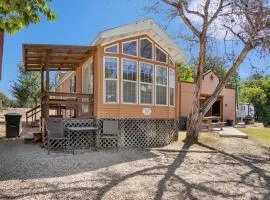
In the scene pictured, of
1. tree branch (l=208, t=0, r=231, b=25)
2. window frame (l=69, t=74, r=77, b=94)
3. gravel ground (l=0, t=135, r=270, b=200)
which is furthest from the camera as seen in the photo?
window frame (l=69, t=74, r=77, b=94)

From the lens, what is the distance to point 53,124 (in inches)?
480

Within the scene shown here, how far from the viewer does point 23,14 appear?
245 inches

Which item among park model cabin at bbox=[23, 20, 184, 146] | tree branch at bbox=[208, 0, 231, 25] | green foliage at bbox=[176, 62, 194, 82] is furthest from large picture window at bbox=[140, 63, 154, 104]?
green foliage at bbox=[176, 62, 194, 82]

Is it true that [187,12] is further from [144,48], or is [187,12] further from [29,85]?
[29,85]

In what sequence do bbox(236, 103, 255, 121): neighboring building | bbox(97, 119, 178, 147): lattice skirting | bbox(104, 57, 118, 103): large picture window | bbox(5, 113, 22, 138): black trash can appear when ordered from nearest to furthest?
bbox(104, 57, 118, 103): large picture window < bbox(97, 119, 178, 147): lattice skirting < bbox(5, 113, 22, 138): black trash can < bbox(236, 103, 255, 121): neighboring building

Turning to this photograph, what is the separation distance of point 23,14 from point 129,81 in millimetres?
7611

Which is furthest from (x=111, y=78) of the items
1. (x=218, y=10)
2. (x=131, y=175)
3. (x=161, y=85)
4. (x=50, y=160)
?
(x=218, y=10)

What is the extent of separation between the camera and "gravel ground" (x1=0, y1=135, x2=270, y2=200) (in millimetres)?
6828

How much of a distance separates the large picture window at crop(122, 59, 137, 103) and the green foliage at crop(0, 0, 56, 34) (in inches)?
279

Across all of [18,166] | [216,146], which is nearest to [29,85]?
[216,146]

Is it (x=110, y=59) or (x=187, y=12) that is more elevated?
(x=187, y=12)

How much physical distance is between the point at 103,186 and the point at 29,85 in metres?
26.1

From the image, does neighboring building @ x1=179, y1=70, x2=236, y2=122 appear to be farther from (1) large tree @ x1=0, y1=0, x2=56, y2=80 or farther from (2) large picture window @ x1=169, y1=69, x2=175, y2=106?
(1) large tree @ x1=0, y1=0, x2=56, y2=80

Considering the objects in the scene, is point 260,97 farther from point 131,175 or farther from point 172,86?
point 131,175
